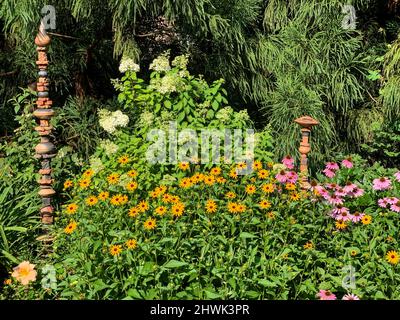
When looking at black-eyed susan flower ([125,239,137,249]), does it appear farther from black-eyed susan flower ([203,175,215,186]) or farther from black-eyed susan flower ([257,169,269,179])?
black-eyed susan flower ([257,169,269,179])

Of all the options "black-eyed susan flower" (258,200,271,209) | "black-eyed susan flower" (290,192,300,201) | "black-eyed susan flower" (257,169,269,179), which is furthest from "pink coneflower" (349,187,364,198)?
"black-eyed susan flower" (258,200,271,209)

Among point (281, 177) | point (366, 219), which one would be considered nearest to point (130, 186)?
point (281, 177)

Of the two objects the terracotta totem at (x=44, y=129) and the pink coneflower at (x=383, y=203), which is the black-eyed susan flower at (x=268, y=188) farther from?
the terracotta totem at (x=44, y=129)

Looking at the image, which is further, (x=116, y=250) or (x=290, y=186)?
(x=290, y=186)

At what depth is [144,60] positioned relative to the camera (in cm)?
560

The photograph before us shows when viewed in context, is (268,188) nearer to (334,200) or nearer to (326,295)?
(334,200)

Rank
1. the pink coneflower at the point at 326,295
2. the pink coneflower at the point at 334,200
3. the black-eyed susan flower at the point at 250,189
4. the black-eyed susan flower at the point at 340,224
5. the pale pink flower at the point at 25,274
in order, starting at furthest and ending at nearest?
the pink coneflower at the point at 334,200
the black-eyed susan flower at the point at 250,189
the black-eyed susan flower at the point at 340,224
the pale pink flower at the point at 25,274
the pink coneflower at the point at 326,295

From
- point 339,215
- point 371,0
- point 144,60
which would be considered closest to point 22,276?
point 339,215

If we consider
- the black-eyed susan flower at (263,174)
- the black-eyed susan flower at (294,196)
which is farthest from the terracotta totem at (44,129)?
the black-eyed susan flower at (294,196)

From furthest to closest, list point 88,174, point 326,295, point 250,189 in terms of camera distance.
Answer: point 88,174
point 250,189
point 326,295

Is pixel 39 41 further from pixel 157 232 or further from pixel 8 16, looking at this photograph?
pixel 157 232

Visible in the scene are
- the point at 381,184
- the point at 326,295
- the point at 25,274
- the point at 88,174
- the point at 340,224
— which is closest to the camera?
the point at 326,295

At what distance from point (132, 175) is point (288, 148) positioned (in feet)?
6.65

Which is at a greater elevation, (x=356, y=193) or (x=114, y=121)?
(x=114, y=121)
